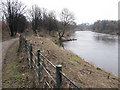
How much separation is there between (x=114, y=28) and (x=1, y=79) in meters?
75.7

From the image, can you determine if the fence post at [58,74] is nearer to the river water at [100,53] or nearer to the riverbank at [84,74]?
the riverbank at [84,74]

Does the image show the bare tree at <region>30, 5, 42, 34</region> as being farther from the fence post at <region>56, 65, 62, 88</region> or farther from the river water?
the fence post at <region>56, 65, 62, 88</region>

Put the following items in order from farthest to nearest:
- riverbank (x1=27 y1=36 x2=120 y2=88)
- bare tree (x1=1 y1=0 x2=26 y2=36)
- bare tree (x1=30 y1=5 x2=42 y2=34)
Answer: bare tree (x1=30 y1=5 x2=42 y2=34)
bare tree (x1=1 y1=0 x2=26 y2=36)
riverbank (x1=27 y1=36 x2=120 y2=88)

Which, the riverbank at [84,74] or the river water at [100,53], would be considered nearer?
the riverbank at [84,74]

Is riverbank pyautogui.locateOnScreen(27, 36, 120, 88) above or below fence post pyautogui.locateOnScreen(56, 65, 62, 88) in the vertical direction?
below

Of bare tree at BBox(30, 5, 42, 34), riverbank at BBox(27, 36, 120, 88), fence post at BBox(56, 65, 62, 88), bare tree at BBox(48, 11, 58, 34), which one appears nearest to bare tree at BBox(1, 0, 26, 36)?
bare tree at BBox(30, 5, 42, 34)

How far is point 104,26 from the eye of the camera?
8462cm

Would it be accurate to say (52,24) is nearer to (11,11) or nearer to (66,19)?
(66,19)

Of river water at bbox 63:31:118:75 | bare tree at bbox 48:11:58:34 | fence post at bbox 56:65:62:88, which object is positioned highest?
A: bare tree at bbox 48:11:58:34

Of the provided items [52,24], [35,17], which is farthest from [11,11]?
[52,24]

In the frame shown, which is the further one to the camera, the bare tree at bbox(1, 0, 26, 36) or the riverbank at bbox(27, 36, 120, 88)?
the bare tree at bbox(1, 0, 26, 36)

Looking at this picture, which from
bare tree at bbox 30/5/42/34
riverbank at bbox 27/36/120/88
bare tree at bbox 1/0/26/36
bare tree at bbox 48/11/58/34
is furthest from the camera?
bare tree at bbox 48/11/58/34

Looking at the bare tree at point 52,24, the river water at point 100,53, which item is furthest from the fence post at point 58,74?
the bare tree at point 52,24

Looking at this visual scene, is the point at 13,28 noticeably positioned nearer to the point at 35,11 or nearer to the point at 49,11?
the point at 35,11
